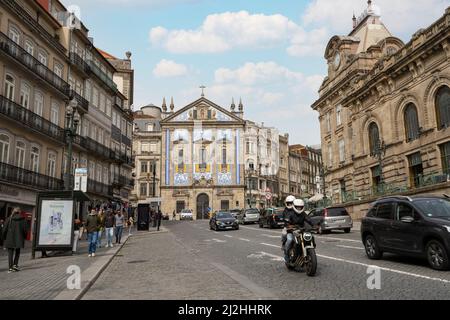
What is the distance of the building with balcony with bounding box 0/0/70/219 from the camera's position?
24.3 m

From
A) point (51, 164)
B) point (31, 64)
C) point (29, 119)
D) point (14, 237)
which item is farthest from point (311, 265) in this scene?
point (51, 164)

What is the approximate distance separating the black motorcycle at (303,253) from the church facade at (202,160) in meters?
66.3

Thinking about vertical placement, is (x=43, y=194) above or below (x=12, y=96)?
below

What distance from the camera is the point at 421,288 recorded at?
742 centimetres

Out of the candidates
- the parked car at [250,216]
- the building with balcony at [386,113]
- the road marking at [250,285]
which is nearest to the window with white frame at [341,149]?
the building with balcony at [386,113]

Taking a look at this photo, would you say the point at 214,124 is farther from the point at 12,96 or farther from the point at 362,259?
the point at 362,259

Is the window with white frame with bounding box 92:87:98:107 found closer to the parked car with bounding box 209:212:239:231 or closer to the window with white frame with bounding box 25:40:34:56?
the window with white frame with bounding box 25:40:34:56

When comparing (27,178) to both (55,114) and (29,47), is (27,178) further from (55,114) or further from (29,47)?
(29,47)

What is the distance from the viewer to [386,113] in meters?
35.5

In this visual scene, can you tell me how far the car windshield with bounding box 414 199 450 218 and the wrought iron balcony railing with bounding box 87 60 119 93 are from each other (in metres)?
32.7

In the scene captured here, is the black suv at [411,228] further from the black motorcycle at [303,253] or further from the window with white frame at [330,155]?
the window with white frame at [330,155]

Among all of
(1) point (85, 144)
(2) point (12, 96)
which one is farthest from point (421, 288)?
(1) point (85, 144)

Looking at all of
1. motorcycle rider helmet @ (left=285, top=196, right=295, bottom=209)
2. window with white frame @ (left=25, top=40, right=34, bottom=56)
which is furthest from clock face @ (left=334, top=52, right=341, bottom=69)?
motorcycle rider helmet @ (left=285, top=196, right=295, bottom=209)

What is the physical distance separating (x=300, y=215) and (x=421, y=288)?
309 cm
